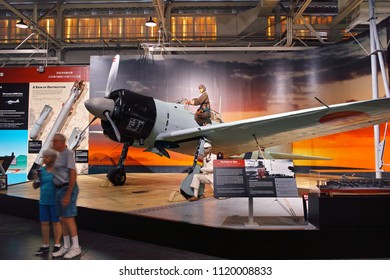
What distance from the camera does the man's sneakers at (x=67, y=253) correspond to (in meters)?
2.52

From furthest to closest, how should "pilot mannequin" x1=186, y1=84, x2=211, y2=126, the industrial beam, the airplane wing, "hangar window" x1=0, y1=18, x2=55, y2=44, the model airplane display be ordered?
"hangar window" x1=0, y1=18, x2=55, y2=44 < the industrial beam < "pilot mannequin" x1=186, y1=84, x2=211, y2=126 < the model airplane display < the airplane wing

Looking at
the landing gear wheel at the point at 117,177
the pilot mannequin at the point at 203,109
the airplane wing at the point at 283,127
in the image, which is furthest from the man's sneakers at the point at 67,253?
the pilot mannequin at the point at 203,109

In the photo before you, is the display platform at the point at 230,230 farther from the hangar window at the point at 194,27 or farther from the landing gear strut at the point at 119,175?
the hangar window at the point at 194,27

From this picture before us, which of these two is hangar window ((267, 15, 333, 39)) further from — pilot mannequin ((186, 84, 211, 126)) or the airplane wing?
the airplane wing

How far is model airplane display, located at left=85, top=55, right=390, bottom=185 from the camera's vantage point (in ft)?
12.8

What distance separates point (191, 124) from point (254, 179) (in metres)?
3.18

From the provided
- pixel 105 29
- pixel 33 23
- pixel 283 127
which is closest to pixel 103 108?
pixel 283 127

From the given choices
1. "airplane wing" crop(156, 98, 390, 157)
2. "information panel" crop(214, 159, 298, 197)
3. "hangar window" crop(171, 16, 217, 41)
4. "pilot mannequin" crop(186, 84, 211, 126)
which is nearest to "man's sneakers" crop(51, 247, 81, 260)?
"information panel" crop(214, 159, 298, 197)

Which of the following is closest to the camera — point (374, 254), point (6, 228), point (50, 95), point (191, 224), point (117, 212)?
point (374, 254)

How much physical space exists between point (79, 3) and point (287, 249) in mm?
7167

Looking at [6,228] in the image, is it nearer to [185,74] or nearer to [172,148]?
[172,148]

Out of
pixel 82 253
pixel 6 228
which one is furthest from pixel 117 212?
pixel 6 228

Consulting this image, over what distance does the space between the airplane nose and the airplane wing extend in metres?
1.00

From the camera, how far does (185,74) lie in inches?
333
